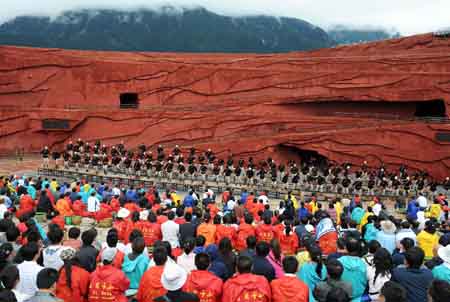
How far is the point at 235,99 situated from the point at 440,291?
2592 cm

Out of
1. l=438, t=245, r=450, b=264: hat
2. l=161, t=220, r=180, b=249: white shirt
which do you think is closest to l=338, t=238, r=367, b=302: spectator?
l=438, t=245, r=450, b=264: hat

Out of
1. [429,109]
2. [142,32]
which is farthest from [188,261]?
[142,32]

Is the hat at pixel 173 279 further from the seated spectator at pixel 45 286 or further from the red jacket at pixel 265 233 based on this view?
the red jacket at pixel 265 233

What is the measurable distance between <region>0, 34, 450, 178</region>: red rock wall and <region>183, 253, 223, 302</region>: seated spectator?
20913mm

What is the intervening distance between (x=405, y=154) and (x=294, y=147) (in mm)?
6323

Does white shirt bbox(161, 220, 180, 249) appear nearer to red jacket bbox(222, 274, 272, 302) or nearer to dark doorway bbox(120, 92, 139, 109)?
red jacket bbox(222, 274, 272, 302)

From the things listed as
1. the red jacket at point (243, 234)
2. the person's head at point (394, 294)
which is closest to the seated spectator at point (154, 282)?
the person's head at point (394, 294)

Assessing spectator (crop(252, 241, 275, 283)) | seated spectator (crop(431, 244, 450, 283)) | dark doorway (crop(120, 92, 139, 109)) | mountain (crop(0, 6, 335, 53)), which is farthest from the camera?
mountain (crop(0, 6, 335, 53))

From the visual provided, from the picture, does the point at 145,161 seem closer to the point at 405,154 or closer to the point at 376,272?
the point at 405,154

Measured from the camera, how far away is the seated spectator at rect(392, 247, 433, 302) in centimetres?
472

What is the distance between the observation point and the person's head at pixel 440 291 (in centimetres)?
378

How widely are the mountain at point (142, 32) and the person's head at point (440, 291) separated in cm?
8878

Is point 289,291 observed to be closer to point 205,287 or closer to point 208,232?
point 205,287

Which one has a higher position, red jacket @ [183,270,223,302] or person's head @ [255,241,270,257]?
person's head @ [255,241,270,257]
